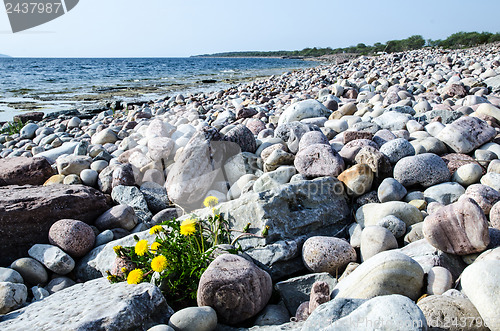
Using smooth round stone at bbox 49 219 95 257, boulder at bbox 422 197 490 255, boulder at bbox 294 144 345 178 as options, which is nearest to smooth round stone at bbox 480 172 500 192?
boulder at bbox 422 197 490 255

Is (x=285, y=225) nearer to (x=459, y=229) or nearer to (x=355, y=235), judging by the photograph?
(x=355, y=235)

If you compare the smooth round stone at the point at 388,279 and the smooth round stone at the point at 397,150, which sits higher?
the smooth round stone at the point at 397,150

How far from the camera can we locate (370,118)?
4906 millimetres

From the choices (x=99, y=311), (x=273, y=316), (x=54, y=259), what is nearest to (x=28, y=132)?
(x=54, y=259)

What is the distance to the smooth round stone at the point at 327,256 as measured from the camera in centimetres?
232

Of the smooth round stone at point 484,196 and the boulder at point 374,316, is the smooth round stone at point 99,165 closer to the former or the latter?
the boulder at point 374,316

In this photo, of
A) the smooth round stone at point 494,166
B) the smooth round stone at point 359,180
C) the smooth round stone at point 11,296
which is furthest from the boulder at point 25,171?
the smooth round stone at point 494,166

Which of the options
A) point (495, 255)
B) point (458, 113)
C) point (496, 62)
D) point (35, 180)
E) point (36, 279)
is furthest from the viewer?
point (496, 62)

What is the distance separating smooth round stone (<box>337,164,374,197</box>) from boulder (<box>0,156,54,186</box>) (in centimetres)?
370

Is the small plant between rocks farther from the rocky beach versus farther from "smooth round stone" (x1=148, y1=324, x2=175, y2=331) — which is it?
"smooth round stone" (x1=148, y1=324, x2=175, y2=331)

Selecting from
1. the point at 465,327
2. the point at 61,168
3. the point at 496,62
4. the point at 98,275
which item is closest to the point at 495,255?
the point at 465,327

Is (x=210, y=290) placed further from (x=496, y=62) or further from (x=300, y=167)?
(x=496, y=62)

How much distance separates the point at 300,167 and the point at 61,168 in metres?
3.15

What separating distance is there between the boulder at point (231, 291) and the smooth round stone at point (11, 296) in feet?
4.60
